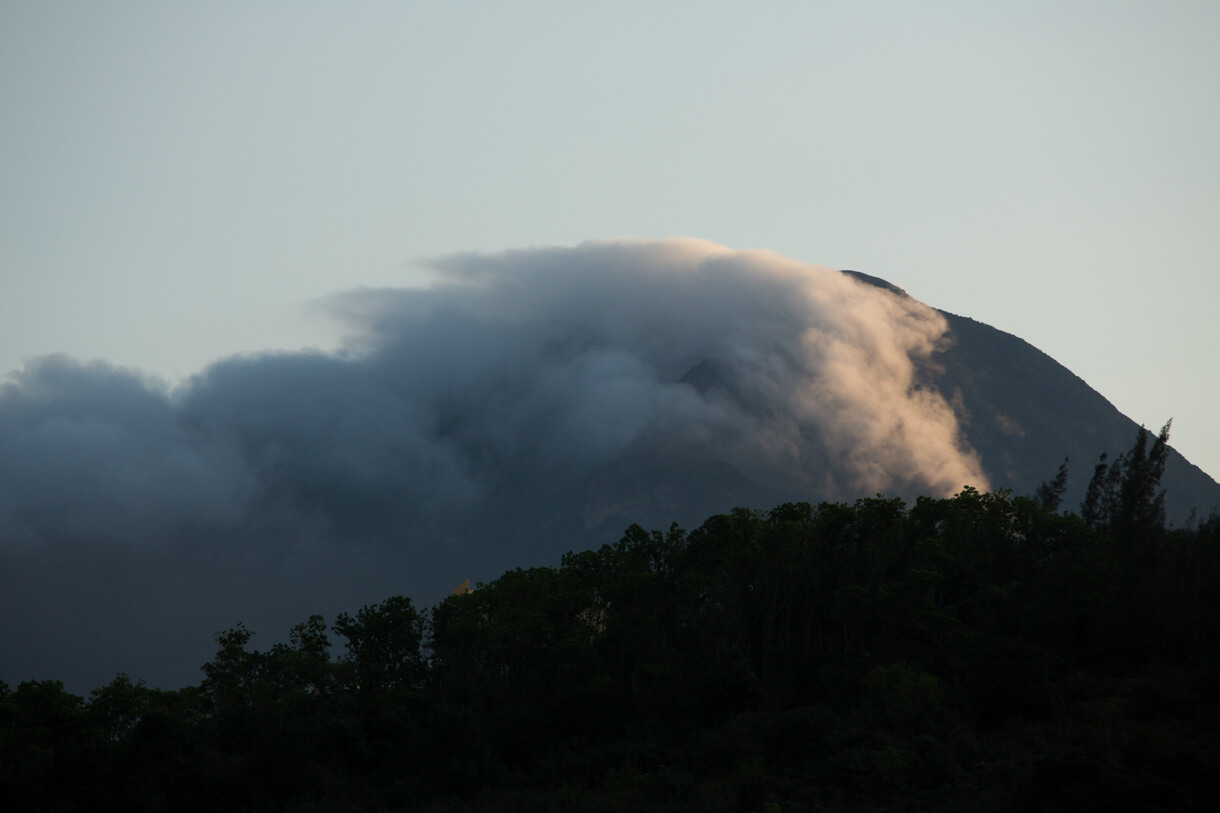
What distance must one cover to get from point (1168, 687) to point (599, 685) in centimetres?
3489

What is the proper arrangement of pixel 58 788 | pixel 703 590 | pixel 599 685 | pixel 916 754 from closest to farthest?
pixel 916 754, pixel 58 788, pixel 599 685, pixel 703 590

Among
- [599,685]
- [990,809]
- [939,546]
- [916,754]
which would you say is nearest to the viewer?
[990,809]

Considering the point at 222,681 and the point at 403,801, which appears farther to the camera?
the point at 222,681

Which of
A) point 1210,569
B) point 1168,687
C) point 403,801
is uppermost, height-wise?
point 1210,569

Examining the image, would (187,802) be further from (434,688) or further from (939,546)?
(939,546)

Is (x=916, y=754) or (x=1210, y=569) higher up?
(x=1210, y=569)

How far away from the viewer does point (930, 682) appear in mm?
62125

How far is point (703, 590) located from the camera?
3354 inches

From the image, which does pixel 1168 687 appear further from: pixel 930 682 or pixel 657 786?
pixel 657 786

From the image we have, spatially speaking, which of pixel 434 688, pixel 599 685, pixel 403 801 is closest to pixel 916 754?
pixel 599 685

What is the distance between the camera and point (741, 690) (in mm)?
73938

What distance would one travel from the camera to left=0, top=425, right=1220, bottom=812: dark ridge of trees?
179 ft

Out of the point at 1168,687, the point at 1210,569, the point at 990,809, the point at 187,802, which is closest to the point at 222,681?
the point at 187,802

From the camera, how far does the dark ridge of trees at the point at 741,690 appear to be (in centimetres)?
5447
